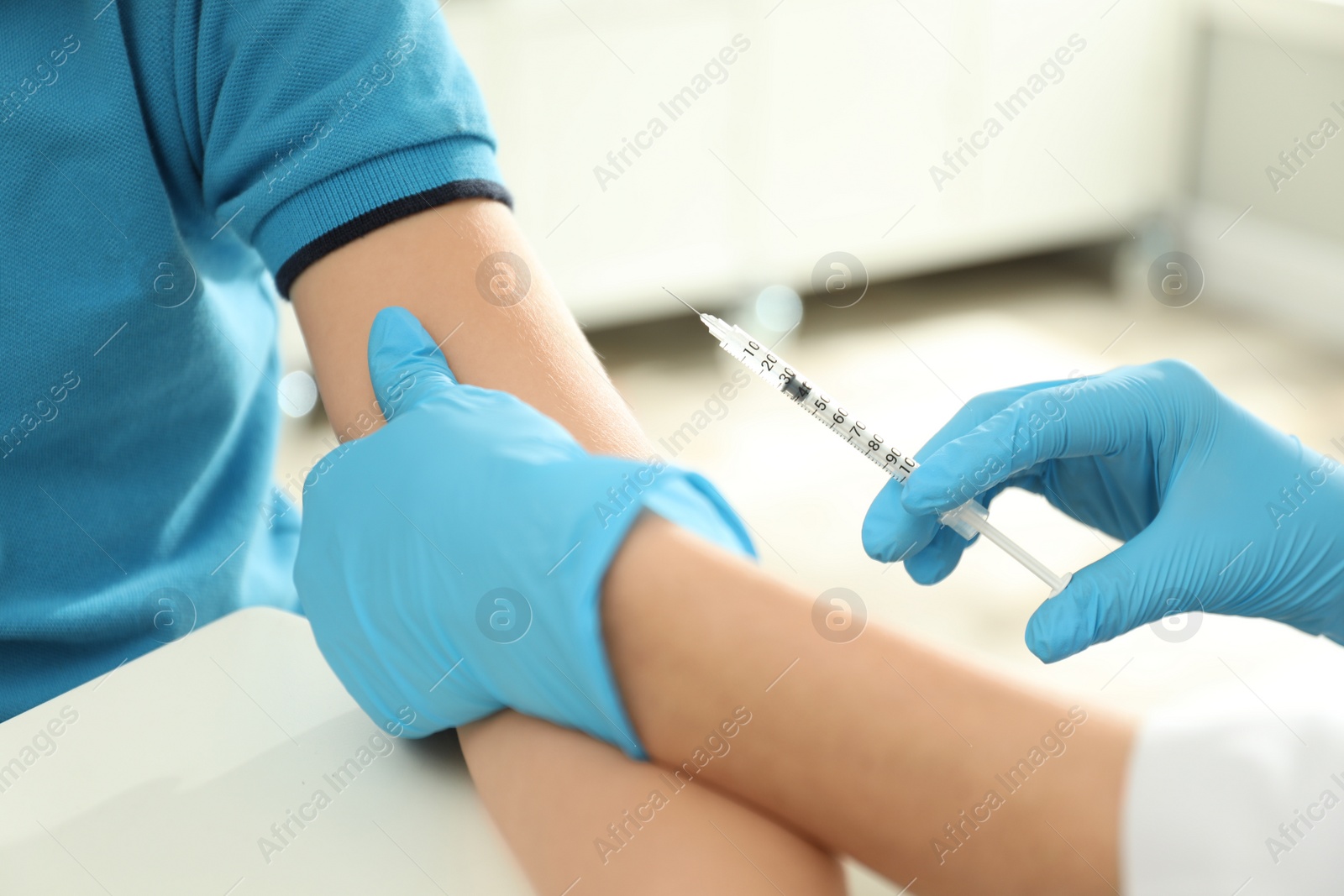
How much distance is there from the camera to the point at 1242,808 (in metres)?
0.56

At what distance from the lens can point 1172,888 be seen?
563mm

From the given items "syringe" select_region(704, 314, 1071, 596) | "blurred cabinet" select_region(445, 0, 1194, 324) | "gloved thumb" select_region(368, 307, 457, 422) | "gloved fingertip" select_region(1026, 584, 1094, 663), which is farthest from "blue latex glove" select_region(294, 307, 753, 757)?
"blurred cabinet" select_region(445, 0, 1194, 324)

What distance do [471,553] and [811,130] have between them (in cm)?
253

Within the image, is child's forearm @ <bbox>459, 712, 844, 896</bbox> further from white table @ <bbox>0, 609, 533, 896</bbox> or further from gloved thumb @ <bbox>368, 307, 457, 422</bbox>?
gloved thumb @ <bbox>368, 307, 457, 422</bbox>

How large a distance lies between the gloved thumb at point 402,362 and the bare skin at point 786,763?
8.1 inches

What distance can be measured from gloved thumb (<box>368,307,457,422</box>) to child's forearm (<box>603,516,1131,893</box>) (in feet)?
0.67

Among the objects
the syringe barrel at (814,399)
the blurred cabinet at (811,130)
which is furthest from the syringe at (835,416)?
the blurred cabinet at (811,130)

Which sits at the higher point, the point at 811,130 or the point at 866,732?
the point at 866,732

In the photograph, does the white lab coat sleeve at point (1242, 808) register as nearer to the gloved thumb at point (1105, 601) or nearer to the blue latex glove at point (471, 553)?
the gloved thumb at point (1105, 601)

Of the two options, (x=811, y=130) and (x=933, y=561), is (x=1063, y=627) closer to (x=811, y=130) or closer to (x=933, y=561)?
(x=933, y=561)

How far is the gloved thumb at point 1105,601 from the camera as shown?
2.55 feet

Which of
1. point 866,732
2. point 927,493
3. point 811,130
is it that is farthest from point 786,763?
point 811,130

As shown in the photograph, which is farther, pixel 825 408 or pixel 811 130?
pixel 811 130

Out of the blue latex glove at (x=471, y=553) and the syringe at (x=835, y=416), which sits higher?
the syringe at (x=835, y=416)
